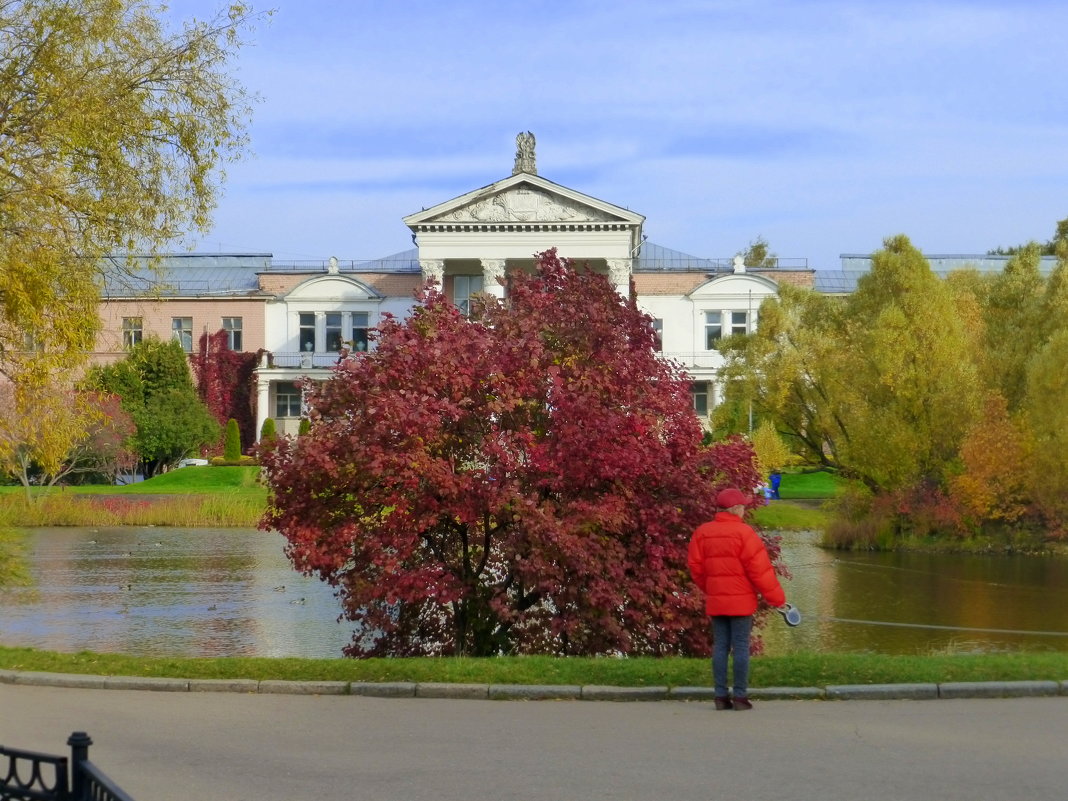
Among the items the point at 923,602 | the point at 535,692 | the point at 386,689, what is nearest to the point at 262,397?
the point at 923,602

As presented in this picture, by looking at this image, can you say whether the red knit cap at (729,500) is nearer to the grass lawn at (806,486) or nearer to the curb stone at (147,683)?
the curb stone at (147,683)

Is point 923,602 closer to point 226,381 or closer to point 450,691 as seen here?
point 450,691

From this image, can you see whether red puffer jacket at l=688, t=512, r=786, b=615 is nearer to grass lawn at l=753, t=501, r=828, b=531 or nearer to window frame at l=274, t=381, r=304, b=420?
grass lawn at l=753, t=501, r=828, b=531

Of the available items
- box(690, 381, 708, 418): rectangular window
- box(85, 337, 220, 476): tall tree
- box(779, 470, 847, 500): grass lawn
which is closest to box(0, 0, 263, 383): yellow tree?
box(779, 470, 847, 500): grass lawn

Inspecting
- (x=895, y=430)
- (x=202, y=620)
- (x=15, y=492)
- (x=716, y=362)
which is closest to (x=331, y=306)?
(x=716, y=362)

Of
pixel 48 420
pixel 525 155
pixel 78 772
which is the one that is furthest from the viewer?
pixel 525 155

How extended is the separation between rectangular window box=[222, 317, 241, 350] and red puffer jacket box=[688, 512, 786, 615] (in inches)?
2934

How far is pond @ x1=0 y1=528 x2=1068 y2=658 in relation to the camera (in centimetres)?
1839

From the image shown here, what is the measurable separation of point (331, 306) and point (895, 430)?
5117 cm

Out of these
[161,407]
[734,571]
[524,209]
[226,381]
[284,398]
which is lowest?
[734,571]

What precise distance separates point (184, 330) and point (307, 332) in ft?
24.3

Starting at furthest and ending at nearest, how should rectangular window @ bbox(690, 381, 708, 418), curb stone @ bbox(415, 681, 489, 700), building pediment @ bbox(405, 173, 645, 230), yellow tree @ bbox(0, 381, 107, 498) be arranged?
1. rectangular window @ bbox(690, 381, 708, 418)
2. building pediment @ bbox(405, 173, 645, 230)
3. yellow tree @ bbox(0, 381, 107, 498)
4. curb stone @ bbox(415, 681, 489, 700)

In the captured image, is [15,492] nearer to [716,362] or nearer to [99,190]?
[99,190]

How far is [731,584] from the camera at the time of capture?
10.6m
